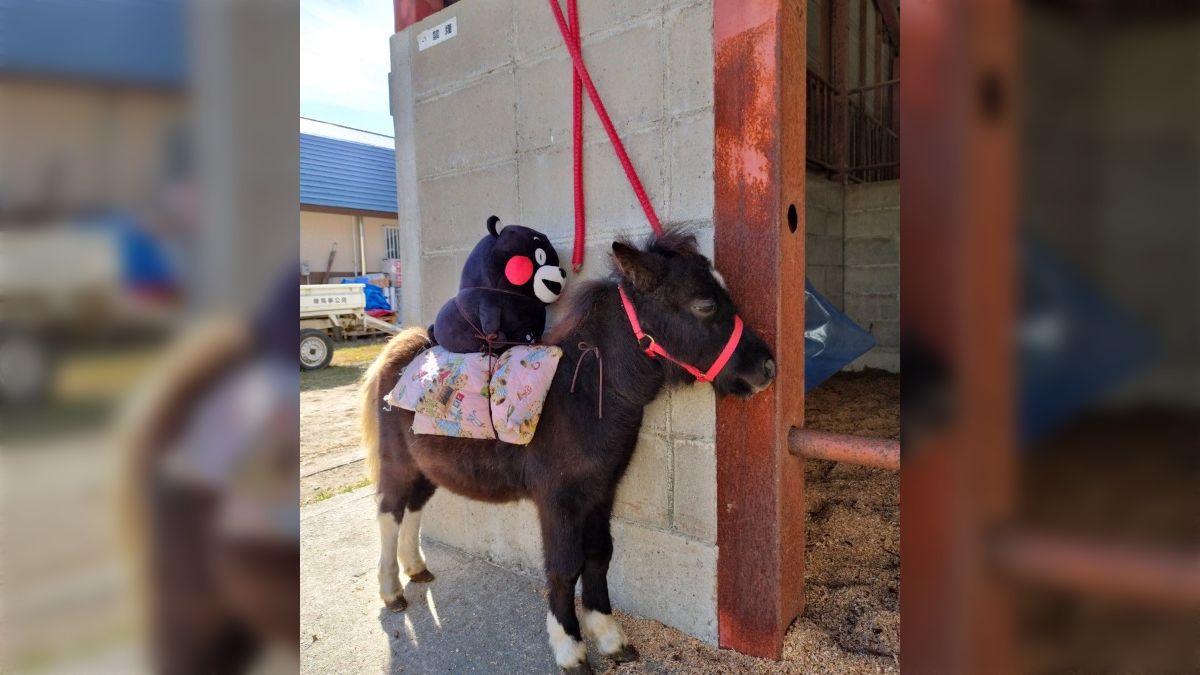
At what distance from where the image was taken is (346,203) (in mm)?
14469

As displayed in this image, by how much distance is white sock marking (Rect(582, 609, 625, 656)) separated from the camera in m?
2.25

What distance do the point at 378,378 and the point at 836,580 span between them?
2.09m

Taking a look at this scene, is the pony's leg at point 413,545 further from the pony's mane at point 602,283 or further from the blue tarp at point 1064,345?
the blue tarp at point 1064,345

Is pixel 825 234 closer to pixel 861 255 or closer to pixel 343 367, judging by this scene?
pixel 861 255

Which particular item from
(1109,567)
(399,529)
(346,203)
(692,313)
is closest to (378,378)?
(399,529)

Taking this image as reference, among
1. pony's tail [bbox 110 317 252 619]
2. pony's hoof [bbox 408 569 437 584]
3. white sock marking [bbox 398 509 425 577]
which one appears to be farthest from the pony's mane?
pony's tail [bbox 110 317 252 619]

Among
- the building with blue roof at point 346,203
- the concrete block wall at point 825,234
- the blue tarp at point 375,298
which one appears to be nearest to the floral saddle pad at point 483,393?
the concrete block wall at point 825,234

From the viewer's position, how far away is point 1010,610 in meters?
0.48

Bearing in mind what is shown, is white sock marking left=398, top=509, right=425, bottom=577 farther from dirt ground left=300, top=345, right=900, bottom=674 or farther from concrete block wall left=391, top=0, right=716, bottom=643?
dirt ground left=300, top=345, right=900, bottom=674

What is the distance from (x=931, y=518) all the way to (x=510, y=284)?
205cm

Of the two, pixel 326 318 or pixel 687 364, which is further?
pixel 326 318

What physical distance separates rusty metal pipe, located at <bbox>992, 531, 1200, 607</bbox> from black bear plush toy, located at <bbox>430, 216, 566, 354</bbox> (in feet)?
6.72

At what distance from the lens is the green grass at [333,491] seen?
3.93m

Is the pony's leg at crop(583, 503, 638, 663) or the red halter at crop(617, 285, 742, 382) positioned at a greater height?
the red halter at crop(617, 285, 742, 382)
